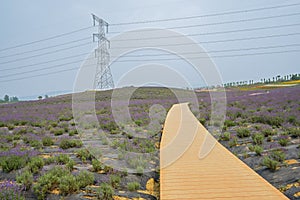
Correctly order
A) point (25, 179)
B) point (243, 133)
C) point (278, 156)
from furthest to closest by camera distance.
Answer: point (243, 133) → point (278, 156) → point (25, 179)

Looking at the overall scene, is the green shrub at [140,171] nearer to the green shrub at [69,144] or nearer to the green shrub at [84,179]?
the green shrub at [84,179]

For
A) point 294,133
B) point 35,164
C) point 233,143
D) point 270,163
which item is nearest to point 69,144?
point 35,164

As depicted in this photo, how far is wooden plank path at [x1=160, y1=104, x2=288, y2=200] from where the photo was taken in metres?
5.16

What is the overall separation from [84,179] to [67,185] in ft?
1.58

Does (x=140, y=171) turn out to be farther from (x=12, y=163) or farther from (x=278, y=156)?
(x=278, y=156)

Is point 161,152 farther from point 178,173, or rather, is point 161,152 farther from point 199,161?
point 178,173

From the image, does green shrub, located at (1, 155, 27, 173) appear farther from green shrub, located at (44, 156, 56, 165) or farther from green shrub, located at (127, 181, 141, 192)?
green shrub, located at (127, 181, 141, 192)

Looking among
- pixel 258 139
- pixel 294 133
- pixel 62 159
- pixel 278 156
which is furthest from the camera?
pixel 294 133

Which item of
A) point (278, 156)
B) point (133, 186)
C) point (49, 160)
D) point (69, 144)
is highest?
point (69, 144)

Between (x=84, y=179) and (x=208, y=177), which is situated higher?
(x=84, y=179)

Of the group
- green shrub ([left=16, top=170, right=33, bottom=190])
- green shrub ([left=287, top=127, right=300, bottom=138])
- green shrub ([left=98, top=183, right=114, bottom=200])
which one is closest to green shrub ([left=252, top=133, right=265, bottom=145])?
green shrub ([left=287, top=127, right=300, bottom=138])

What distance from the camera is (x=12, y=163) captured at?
6.60 metres

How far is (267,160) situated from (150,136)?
6229 millimetres

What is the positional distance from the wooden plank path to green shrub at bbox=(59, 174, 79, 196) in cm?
183
